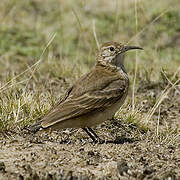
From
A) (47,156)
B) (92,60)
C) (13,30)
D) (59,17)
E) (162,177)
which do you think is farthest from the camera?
(59,17)

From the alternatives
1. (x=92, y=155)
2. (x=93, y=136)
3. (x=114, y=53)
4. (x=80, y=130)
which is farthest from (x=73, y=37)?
(x=92, y=155)

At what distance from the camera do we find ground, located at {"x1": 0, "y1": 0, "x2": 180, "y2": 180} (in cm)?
511

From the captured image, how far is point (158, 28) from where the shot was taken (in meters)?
11.6

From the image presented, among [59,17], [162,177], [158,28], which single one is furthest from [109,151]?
[59,17]

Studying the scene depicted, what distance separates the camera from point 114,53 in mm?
6914

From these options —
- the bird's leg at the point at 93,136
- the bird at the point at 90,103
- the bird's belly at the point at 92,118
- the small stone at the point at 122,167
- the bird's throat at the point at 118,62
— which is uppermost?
the bird's throat at the point at 118,62

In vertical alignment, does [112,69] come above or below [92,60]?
above

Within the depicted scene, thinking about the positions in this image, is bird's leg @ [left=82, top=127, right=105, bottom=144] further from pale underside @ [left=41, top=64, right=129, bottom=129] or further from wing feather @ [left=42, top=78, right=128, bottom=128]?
wing feather @ [left=42, top=78, right=128, bottom=128]

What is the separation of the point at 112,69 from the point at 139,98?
1.63 m

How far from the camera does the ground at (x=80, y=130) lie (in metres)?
5.11

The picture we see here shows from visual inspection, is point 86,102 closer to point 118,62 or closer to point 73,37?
point 118,62

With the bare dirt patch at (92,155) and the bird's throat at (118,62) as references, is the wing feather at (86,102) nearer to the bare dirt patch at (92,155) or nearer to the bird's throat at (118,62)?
the bare dirt patch at (92,155)

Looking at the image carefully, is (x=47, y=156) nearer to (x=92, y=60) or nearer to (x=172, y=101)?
(x=172, y=101)

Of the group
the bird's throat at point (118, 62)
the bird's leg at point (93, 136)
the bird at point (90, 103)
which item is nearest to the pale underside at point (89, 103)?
the bird at point (90, 103)
